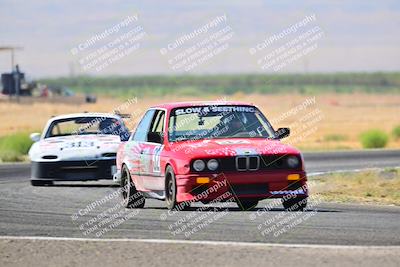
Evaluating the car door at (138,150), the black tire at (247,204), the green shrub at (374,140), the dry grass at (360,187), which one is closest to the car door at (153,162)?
the car door at (138,150)

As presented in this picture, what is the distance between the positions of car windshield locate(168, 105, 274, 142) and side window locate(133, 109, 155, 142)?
584 mm

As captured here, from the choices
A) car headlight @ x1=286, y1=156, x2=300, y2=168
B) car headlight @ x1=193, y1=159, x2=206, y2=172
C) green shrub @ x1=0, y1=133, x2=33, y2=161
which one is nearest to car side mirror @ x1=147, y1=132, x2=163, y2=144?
car headlight @ x1=193, y1=159, x2=206, y2=172

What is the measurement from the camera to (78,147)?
23.8 metres

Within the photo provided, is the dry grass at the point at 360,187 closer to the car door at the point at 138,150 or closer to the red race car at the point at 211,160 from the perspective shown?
the red race car at the point at 211,160

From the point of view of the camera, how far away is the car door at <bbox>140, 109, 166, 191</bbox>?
17.8m

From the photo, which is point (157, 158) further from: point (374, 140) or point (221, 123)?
point (374, 140)

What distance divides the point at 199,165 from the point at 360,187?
29.4 ft

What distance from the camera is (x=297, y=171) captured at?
1716 centimetres

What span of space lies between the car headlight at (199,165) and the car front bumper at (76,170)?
676 cm

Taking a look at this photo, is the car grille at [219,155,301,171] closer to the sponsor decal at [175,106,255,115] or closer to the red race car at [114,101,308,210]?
the red race car at [114,101,308,210]

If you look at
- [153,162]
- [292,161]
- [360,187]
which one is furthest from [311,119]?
[292,161]

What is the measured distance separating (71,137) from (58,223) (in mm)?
8546

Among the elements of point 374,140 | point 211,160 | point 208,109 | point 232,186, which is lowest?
point 374,140

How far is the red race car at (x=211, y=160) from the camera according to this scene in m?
16.8
